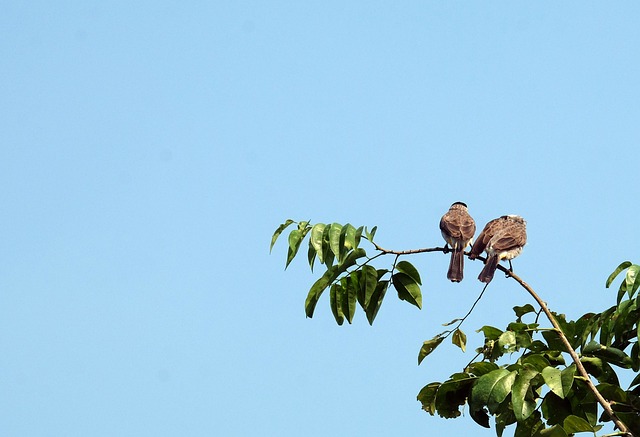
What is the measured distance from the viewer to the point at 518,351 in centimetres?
507

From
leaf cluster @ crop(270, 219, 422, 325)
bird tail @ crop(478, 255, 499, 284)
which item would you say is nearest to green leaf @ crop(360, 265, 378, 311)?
leaf cluster @ crop(270, 219, 422, 325)

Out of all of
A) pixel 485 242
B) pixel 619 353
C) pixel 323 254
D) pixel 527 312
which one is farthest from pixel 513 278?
pixel 485 242

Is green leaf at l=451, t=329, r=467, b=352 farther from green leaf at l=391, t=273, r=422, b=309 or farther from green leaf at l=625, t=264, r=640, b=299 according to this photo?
green leaf at l=625, t=264, r=640, b=299

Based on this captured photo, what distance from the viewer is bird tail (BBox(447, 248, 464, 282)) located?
8.34 metres

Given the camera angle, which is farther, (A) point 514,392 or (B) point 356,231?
(B) point 356,231

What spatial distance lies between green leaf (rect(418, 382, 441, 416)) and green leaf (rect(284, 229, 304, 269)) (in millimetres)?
1067

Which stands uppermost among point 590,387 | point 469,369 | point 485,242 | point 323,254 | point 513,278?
point 485,242

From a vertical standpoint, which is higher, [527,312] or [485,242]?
[485,242]

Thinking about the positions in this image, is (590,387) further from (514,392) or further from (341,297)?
(341,297)

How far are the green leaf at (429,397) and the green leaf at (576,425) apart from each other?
3.38 ft

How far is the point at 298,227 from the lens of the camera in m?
5.42

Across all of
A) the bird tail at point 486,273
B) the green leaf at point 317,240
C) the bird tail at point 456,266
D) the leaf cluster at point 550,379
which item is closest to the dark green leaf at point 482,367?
the leaf cluster at point 550,379

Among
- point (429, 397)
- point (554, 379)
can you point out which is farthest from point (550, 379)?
point (429, 397)

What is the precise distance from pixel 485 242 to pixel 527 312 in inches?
183
